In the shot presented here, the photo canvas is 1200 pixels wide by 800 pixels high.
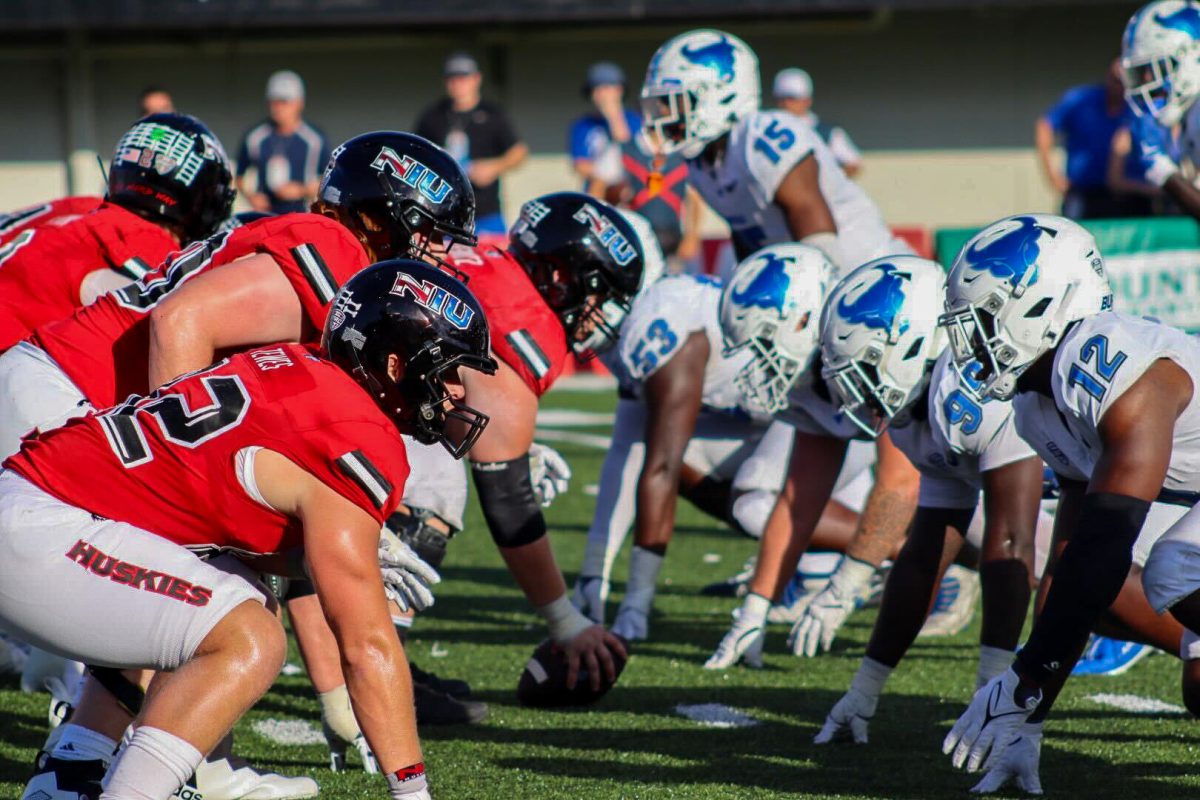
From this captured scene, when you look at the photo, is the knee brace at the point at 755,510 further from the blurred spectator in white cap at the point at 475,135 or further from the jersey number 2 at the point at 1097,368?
the blurred spectator in white cap at the point at 475,135

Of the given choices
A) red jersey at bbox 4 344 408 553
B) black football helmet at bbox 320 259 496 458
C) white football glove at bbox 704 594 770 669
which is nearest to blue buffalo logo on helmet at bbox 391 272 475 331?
black football helmet at bbox 320 259 496 458

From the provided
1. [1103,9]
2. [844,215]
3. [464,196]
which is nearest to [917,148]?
[1103,9]

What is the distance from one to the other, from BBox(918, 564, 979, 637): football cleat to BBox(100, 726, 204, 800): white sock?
3575mm

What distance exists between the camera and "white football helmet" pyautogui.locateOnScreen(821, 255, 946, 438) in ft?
14.1

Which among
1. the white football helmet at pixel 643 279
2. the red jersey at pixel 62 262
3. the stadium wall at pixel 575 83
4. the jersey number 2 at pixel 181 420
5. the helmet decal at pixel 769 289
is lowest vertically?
the stadium wall at pixel 575 83

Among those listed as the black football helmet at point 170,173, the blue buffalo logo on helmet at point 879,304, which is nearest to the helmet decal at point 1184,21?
the blue buffalo logo on helmet at point 879,304

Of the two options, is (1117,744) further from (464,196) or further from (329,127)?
(329,127)

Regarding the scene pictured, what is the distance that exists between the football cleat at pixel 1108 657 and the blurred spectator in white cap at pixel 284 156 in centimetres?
780

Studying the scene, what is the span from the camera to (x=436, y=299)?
3223 millimetres

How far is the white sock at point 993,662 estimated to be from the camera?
13.7ft

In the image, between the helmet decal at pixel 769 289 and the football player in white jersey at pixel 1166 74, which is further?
the football player in white jersey at pixel 1166 74

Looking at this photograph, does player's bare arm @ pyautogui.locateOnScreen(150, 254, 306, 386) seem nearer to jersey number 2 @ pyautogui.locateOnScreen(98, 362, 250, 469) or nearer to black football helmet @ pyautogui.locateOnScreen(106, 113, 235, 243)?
jersey number 2 @ pyautogui.locateOnScreen(98, 362, 250, 469)

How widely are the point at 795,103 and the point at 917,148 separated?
5.11 meters

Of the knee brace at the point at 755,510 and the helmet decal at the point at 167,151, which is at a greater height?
the helmet decal at the point at 167,151
